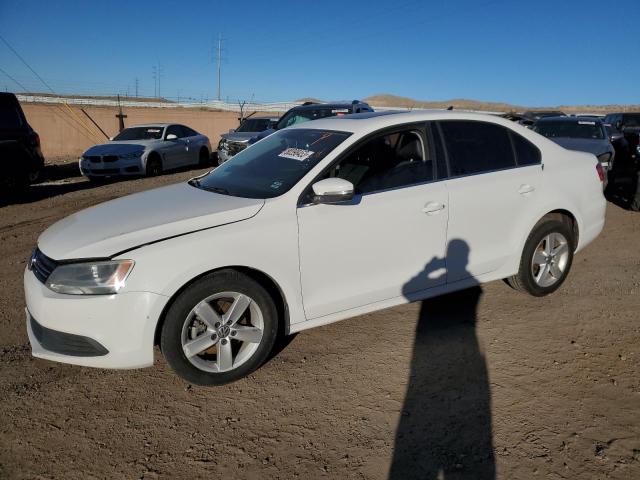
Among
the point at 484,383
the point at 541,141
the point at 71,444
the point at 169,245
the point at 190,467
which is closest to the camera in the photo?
the point at 190,467

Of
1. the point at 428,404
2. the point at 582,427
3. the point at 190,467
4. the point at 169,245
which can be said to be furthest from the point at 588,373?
the point at 169,245

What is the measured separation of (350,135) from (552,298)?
8.27 ft

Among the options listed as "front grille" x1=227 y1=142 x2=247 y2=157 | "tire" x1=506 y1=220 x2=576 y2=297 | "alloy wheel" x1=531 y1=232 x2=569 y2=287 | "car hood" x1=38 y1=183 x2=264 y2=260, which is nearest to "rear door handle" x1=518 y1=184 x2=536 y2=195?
"tire" x1=506 y1=220 x2=576 y2=297

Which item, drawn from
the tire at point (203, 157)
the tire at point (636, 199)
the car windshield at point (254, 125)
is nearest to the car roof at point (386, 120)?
the tire at point (636, 199)

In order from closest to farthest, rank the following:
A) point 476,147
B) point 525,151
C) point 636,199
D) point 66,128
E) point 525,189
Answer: point 476,147 < point 525,189 < point 525,151 < point 636,199 < point 66,128

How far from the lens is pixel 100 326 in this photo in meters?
2.84

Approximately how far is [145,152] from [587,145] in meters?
10.2

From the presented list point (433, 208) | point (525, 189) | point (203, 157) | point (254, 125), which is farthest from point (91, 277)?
point (203, 157)

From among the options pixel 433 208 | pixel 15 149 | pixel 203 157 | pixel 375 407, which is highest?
pixel 433 208

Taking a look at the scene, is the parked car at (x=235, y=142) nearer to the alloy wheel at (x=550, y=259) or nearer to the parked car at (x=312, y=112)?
the parked car at (x=312, y=112)

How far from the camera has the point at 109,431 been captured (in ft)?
9.29

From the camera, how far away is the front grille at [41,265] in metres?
3.01

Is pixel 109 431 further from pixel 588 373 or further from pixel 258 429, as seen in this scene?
pixel 588 373

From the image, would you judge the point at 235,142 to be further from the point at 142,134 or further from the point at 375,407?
the point at 375,407
